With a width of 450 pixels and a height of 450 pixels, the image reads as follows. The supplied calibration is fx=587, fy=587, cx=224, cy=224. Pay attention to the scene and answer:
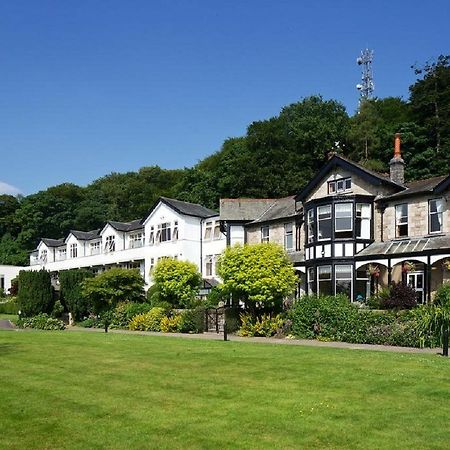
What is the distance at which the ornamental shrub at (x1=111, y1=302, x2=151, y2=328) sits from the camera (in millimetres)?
37350

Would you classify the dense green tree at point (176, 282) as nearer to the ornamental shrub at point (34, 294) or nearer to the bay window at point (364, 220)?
the ornamental shrub at point (34, 294)

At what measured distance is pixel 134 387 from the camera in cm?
1247

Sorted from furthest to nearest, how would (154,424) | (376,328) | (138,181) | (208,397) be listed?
(138,181) → (376,328) → (208,397) → (154,424)

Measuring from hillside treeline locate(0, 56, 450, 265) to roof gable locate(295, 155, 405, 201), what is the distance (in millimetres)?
22172

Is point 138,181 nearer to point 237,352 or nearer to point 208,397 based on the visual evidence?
point 237,352

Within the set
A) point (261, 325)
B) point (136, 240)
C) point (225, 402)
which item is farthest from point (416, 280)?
point (136, 240)

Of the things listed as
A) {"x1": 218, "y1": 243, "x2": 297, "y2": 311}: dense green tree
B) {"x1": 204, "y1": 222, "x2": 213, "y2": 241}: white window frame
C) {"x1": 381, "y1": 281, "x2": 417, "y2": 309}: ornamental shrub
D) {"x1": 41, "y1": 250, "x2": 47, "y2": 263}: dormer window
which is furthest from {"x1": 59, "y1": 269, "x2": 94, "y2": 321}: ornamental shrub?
{"x1": 41, "y1": 250, "x2": 47, "y2": 263}: dormer window

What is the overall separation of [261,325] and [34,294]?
829 inches

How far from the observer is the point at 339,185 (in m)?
35.7

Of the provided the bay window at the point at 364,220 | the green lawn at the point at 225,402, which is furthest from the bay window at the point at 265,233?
the green lawn at the point at 225,402

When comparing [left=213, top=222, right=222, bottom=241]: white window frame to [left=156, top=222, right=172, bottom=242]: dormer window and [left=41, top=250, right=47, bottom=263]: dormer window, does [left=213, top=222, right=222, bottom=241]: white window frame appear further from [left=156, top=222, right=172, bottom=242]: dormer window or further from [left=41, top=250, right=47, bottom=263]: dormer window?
[left=41, top=250, right=47, bottom=263]: dormer window

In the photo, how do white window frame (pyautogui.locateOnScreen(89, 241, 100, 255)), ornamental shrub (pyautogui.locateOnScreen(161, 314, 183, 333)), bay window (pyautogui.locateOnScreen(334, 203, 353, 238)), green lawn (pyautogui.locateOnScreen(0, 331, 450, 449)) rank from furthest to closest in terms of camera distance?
white window frame (pyautogui.locateOnScreen(89, 241, 100, 255))
bay window (pyautogui.locateOnScreen(334, 203, 353, 238))
ornamental shrub (pyautogui.locateOnScreen(161, 314, 183, 333))
green lawn (pyautogui.locateOnScreen(0, 331, 450, 449))

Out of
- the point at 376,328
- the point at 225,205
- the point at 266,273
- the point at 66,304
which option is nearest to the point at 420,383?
the point at 376,328

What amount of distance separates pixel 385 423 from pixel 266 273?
67.9 ft
